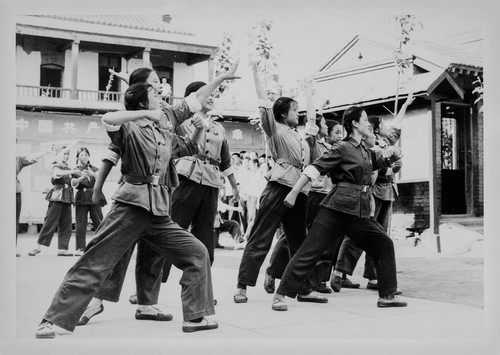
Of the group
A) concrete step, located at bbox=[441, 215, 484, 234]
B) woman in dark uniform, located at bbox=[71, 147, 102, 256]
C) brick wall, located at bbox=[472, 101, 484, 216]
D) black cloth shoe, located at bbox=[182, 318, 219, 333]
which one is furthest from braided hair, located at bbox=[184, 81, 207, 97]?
concrete step, located at bbox=[441, 215, 484, 234]

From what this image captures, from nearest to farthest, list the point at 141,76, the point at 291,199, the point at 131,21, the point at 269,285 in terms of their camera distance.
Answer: the point at 141,76 < the point at 291,199 < the point at 131,21 < the point at 269,285

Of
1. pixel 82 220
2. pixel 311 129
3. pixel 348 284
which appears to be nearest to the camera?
pixel 311 129

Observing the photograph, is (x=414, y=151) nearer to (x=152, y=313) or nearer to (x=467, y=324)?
(x=467, y=324)

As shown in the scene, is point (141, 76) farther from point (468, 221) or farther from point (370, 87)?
point (468, 221)

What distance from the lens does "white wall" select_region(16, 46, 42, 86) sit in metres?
4.95

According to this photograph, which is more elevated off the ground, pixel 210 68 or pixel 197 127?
pixel 210 68

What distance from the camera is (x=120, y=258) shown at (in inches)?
164

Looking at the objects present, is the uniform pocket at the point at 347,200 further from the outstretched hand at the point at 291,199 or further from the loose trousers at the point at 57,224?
the loose trousers at the point at 57,224

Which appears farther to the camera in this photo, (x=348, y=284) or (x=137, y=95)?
(x=348, y=284)

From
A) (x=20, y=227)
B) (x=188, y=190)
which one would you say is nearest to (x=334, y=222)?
(x=188, y=190)

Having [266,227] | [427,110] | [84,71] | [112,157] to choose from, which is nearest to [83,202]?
[84,71]

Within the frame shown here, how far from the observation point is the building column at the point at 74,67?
5.46 metres

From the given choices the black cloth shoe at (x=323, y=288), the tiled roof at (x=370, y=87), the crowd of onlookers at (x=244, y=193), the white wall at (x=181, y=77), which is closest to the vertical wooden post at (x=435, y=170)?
the tiled roof at (x=370, y=87)

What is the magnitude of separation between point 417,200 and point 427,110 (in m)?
0.96
